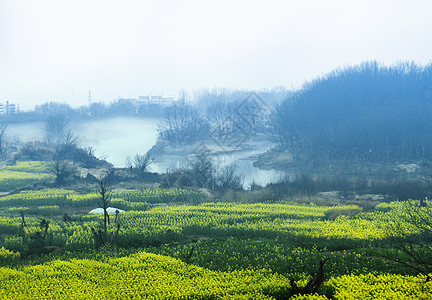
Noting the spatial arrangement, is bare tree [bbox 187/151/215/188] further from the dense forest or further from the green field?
the dense forest

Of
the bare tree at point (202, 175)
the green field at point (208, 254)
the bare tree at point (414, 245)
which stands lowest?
the bare tree at point (202, 175)

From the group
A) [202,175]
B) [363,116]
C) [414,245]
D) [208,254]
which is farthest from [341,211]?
[363,116]

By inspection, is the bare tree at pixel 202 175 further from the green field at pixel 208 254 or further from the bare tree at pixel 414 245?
the bare tree at pixel 414 245

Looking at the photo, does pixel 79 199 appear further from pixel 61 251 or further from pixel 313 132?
pixel 313 132

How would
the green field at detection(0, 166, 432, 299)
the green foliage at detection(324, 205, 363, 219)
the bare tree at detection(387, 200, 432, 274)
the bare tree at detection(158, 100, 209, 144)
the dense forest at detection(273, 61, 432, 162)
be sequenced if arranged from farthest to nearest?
1. the bare tree at detection(158, 100, 209, 144)
2. the dense forest at detection(273, 61, 432, 162)
3. the green foliage at detection(324, 205, 363, 219)
4. the green field at detection(0, 166, 432, 299)
5. the bare tree at detection(387, 200, 432, 274)

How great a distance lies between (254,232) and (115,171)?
24280 millimetres

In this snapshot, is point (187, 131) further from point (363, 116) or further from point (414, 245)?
point (414, 245)

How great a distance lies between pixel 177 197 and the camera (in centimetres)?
3072

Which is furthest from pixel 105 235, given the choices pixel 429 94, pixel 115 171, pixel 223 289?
pixel 429 94

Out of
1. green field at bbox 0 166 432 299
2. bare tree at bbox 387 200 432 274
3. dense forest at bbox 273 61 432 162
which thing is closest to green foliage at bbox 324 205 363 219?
green field at bbox 0 166 432 299

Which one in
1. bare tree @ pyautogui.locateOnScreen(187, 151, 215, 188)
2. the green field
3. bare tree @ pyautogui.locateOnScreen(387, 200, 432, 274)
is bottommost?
bare tree @ pyautogui.locateOnScreen(187, 151, 215, 188)

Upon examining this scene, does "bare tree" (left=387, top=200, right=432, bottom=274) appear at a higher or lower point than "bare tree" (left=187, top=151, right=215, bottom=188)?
higher

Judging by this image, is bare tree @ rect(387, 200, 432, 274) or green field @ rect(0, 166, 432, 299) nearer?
bare tree @ rect(387, 200, 432, 274)

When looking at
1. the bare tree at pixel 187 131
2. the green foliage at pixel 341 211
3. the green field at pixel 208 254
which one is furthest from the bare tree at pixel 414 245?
the bare tree at pixel 187 131
